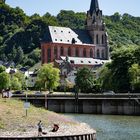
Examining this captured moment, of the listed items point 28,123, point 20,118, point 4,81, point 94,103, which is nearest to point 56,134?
point 28,123

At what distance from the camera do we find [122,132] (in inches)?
2339

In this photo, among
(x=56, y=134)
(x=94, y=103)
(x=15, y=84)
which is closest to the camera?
(x=56, y=134)

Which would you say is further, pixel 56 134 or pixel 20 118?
pixel 20 118

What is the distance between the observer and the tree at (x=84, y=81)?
6363 inches

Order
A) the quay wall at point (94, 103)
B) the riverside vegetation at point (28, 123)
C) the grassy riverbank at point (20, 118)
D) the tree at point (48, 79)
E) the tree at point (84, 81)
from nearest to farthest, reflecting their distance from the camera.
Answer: the riverside vegetation at point (28, 123)
the grassy riverbank at point (20, 118)
the quay wall at point (94, 103)
the tree at point (48, 79)
the tree at point (84, 81)

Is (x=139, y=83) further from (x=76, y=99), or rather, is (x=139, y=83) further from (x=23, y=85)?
(x=23, y=85)

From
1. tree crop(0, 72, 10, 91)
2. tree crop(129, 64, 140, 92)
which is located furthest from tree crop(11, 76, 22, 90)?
tree crop(129, 64, 140, 92)

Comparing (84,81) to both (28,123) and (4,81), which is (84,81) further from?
(28,123)

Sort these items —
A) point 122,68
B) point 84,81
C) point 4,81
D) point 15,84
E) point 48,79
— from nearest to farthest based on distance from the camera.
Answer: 1. point 122,68
2. point 4,81
3. point 48,79
4. point 84,81
5. point 15,84

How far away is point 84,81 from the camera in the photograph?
165625 millimetres

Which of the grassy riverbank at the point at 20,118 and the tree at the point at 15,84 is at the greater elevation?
the tree at the point at 15,84

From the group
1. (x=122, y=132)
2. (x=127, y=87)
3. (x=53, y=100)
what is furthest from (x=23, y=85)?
(x=122, y=132)

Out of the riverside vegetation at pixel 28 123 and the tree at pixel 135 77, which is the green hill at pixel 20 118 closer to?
the riverside vegetation at pixel 28 123

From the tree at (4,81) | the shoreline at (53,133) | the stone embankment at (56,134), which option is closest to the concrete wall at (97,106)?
the shoreline at (53,133)
